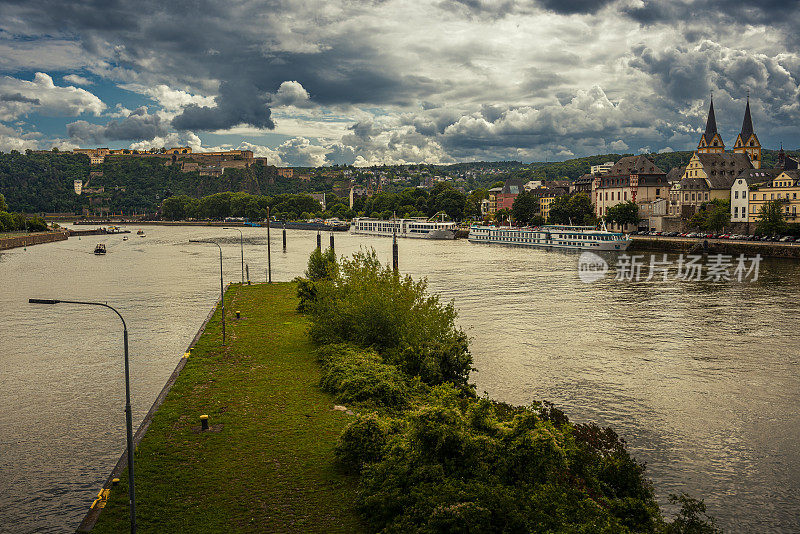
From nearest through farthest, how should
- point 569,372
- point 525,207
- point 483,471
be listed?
1. point 483,471
2. point 569,372
3. point 525,207

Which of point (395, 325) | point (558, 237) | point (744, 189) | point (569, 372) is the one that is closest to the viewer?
point (395, 325)

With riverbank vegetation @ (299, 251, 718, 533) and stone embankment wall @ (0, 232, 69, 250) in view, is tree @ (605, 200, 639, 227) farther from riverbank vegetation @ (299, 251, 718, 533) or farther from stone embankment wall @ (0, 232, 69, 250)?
stone embankment wall @ (0, 232, 69, 250)

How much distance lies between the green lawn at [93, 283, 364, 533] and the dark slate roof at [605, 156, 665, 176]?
377 ft

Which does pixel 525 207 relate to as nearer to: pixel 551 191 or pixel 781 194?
pixel 551 191

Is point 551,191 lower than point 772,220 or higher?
higher

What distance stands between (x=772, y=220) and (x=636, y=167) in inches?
1842

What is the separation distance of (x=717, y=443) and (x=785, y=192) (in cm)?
8247

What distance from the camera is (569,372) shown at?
26922mm

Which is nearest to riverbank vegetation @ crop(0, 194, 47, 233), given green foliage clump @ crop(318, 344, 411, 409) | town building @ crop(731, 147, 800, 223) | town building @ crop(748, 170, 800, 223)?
green foliage clump @ crop(318, 344, 411, 409)

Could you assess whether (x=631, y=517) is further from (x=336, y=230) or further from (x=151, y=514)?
(x=336, y=230)

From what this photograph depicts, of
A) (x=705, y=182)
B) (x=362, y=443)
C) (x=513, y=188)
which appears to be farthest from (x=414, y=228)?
(x=362, y=443)

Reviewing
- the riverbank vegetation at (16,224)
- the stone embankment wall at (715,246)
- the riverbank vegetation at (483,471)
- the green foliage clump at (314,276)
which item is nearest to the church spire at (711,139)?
the stone embankment wall at (715,246)

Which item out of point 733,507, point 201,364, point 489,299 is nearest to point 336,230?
point 489,299

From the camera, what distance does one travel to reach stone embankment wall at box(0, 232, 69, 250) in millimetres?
111188
